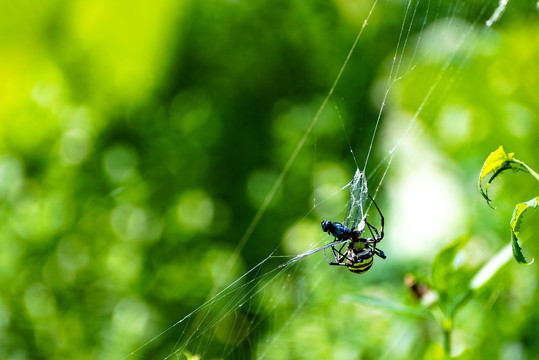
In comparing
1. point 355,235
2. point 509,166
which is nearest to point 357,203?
point 355,235

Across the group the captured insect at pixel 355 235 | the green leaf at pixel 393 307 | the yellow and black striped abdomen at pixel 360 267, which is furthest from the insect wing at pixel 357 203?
the green leaf at pixel 393 307

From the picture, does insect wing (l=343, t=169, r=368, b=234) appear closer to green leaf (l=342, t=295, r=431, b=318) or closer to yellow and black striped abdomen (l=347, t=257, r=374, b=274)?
yellow and black striped abdomen (l=347, t=257, r=374, b=274)

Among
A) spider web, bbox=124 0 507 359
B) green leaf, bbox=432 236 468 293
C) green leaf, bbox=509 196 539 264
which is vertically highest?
green leaf, bbox=509 196 539 264

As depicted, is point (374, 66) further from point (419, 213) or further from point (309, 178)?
point (419, 213)

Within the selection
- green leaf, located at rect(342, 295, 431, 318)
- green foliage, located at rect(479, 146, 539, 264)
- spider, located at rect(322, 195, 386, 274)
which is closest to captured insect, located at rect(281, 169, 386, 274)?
spider, located at rect(322, 195, 386, 274)

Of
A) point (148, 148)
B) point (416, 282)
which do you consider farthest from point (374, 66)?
point (416, 282)

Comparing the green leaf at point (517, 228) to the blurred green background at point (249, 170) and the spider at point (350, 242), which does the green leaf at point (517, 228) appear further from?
the spider at point (350, 242)
